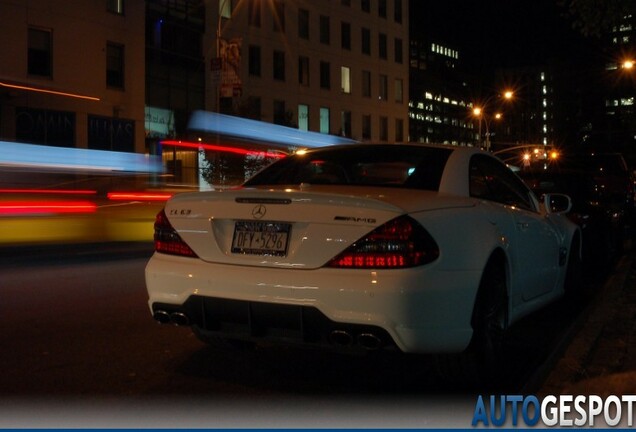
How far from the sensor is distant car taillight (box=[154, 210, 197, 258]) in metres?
4.76

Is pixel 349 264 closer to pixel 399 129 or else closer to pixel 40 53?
pixel 40 53

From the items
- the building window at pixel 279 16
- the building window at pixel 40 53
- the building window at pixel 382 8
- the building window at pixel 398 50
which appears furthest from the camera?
the building window at pixel 398 50

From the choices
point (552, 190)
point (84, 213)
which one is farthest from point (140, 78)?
point (552, 190)

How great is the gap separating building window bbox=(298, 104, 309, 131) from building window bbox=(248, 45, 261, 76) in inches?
161

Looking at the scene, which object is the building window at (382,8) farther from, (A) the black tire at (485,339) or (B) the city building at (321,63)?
(A) the black tire at (485,339)

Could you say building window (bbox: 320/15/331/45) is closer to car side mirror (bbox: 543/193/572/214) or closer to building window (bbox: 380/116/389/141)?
building window (bbox: 380/116/389/141)

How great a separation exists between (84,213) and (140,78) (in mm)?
15835

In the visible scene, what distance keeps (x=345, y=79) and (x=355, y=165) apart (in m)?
44.6

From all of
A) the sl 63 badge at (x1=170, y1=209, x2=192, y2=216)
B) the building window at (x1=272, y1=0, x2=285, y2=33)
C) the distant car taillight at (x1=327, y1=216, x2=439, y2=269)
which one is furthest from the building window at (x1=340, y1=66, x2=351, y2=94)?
the distant car taillight at (x1=327, y1=216, x2=439, y2=269)

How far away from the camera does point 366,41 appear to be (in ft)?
167

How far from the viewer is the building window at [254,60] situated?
4212 cm

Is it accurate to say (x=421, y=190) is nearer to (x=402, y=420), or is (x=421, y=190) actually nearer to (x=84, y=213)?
(x=402, y=420)

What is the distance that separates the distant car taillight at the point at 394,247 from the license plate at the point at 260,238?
1.40ft

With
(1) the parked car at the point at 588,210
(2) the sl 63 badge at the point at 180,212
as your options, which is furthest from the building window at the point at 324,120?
(2) the sl 63 badge at the point at 180,212
